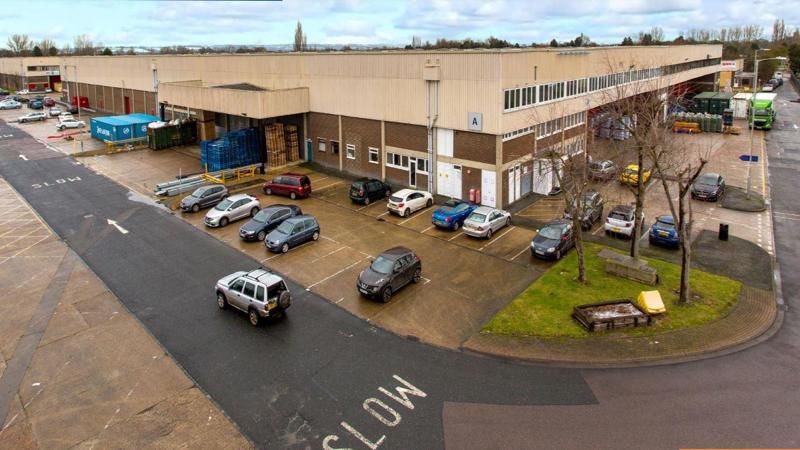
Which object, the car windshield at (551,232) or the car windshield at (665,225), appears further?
the car windshield at (665,225)

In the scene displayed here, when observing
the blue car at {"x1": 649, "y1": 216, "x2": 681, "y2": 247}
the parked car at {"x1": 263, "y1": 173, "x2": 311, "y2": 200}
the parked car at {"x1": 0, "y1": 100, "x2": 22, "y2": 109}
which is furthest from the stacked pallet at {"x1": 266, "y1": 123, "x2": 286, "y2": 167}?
the parked car at {"x1": 0, "y1": 100, "x2": 22, "y2": 109}

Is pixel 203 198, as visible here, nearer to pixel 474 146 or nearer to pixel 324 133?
pixel 324 133

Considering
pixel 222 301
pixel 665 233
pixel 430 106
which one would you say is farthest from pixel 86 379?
pixel 665 233

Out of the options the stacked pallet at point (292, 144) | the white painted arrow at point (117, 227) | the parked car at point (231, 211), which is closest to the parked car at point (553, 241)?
the parked car at point (231, 211)

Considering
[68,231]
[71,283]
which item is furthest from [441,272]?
[68,231]

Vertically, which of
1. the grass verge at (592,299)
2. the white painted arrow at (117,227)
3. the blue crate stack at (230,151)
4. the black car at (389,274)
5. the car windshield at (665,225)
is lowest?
the grass verge at (592,299)

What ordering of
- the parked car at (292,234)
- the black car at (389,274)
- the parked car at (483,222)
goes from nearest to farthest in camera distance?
the black car at (389,274), the parked car at (292,234), the parked car at (483,222)

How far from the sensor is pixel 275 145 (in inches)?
1694

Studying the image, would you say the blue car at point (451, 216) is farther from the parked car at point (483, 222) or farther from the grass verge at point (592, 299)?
the grass verge at point (592, 299)

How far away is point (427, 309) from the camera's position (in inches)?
809

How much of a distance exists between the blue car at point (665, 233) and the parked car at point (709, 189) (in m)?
8.89

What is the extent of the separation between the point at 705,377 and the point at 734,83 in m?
111

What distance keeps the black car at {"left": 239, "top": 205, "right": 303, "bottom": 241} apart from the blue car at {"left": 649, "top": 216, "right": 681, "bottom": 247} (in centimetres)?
1892

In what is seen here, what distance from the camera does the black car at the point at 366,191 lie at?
33.4 meters
